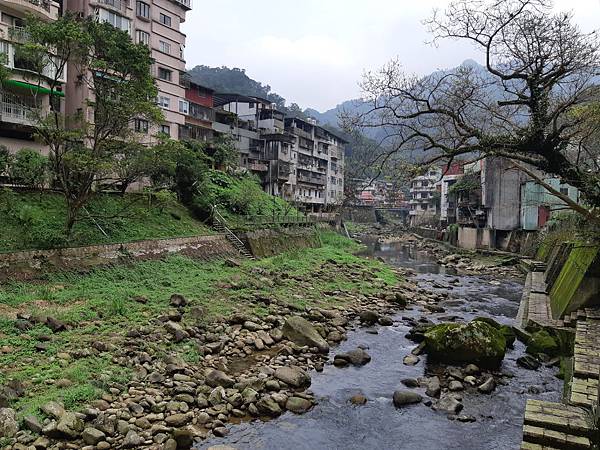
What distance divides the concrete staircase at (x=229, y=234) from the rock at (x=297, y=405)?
17854mm

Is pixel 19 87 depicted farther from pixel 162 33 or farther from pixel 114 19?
pixel 162 33

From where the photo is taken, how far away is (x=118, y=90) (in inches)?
Answer: 753

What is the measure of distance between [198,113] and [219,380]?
4046 centimetres

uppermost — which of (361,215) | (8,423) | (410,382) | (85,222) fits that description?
(361,215)

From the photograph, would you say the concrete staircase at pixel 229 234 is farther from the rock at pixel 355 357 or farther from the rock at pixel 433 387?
the rock at pixel 433 387

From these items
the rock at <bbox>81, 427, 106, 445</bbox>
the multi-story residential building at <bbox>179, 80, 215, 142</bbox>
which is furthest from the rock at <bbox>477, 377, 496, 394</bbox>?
the multi-story residential building at <bbox>179, 80, 215, 142</bbox>

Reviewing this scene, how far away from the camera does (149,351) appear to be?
39.0ft

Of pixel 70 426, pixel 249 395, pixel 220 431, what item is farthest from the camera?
pixel 249 395

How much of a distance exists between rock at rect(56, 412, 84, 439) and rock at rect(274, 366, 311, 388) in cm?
479

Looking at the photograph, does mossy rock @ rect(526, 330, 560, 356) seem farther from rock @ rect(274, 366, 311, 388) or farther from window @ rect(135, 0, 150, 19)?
window @ rect(135, 0, 150, 19)

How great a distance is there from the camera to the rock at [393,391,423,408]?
10.8 meters

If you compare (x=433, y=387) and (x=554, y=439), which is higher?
(x=554, y=439)

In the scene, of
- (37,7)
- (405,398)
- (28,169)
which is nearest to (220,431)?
(405,398)

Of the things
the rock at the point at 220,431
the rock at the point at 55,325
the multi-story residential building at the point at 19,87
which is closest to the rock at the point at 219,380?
the rock at the point at 220,431
